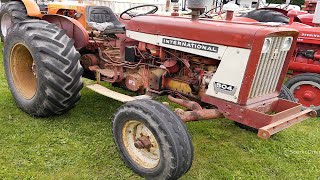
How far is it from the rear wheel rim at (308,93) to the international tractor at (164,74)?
176 cm

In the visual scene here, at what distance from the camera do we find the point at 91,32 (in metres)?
4.47

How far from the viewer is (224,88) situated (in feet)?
9.55

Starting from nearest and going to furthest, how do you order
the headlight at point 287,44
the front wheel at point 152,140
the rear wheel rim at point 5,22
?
the front wheel at point 152,140
the headlight at point 287,44
the rear wheel rim at point 5,22

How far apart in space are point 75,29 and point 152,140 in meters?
2.03

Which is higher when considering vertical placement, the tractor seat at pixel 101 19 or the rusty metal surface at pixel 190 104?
the tractor seat at pixel 101 19

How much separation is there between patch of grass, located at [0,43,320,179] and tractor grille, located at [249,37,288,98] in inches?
31.8

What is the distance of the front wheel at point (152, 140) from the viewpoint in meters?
2.57

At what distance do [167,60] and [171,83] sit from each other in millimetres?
271

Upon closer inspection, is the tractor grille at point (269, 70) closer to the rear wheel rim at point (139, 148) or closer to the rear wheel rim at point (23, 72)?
the rear wheel rim at point (139, 148)

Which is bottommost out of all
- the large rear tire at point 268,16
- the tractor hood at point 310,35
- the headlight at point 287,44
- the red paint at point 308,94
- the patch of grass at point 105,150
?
the patch of grass at point 105,150

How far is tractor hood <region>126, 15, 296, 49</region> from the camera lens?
8.84 ft

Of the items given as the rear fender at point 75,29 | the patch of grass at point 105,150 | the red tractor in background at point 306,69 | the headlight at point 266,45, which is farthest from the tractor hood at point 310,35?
the rear fender at point 75,29

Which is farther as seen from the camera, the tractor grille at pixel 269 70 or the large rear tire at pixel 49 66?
the large rear tire at pixel 49 66

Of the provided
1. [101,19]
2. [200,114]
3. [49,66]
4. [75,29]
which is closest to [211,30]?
[200,114]
